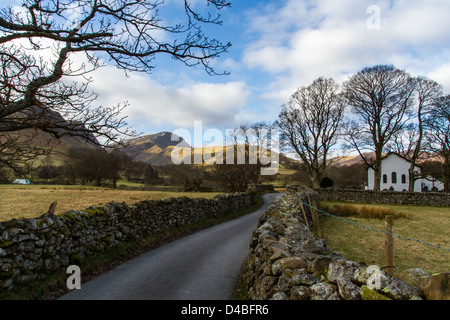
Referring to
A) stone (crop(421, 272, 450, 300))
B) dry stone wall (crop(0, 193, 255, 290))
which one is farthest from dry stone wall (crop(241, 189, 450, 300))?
dry stone wall (crop(0, 193, 255, 290))

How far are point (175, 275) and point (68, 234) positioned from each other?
3.08 m

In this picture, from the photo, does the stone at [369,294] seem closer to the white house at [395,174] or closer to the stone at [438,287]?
the stone at [438,287]

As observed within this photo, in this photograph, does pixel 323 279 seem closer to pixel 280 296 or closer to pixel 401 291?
pixel 280 296

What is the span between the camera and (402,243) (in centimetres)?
1182

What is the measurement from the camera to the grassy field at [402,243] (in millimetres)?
9266

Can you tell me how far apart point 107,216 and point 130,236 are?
51.6 inches

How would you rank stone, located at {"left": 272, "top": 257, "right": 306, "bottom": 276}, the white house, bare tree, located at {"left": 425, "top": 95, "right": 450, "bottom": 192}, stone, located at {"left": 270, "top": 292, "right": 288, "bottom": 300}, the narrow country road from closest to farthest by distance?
stone, located at {"left": 270, "top": 292, "right": 288, "bottom": 300} < stone, located at {"left": 272, "top": 257, "right": 306, "bottom": 276} < the narrow country road < bare tree, located at {"left": 425, "top": 95, "right": 450, "bottom": 192} < the white house

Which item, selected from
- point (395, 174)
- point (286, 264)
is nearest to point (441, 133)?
point (395, 174)

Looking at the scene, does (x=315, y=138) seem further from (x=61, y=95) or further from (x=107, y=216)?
(x=61, y=95)

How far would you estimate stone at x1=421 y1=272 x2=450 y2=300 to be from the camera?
2.53 meters

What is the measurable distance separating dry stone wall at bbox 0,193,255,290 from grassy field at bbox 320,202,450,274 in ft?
24.5

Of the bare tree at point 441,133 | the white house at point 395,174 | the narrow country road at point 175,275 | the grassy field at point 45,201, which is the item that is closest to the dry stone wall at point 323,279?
the narrow country road at point 175,275

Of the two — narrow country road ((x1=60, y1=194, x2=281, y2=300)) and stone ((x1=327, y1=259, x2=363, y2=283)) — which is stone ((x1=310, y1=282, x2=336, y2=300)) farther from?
narrow country road ((x1=60, y1=194, x2=281, y2=300))
